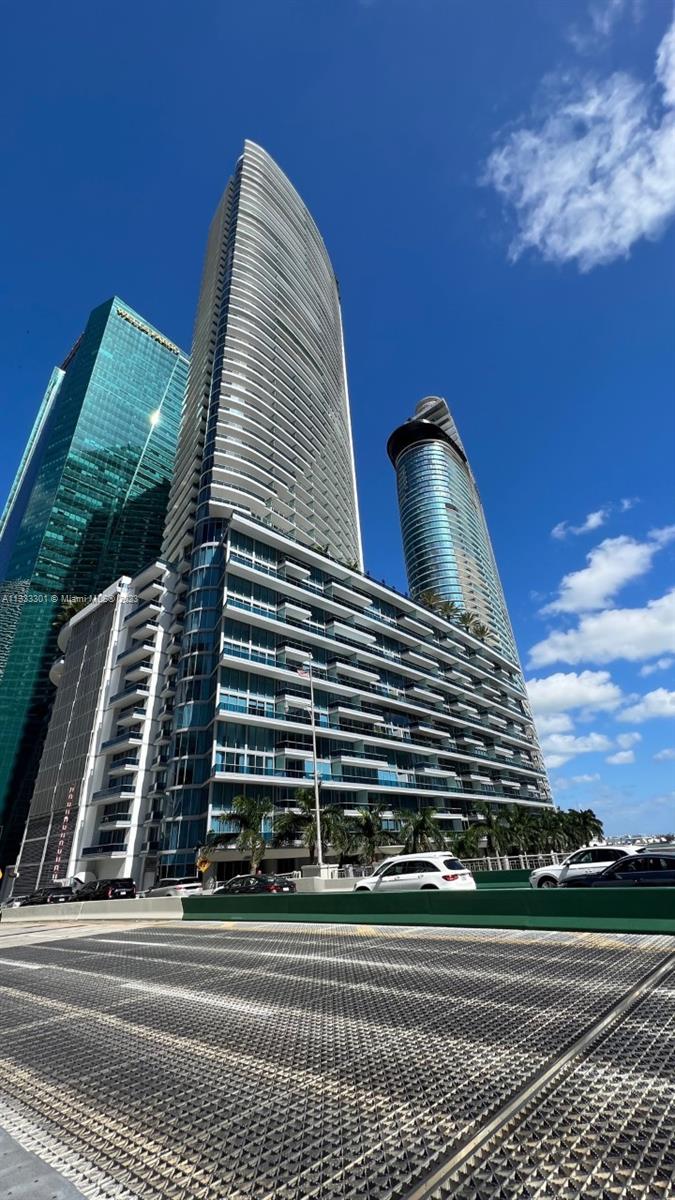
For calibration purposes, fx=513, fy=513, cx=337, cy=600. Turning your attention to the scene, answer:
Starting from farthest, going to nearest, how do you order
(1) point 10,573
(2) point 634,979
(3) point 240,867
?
(1) point 10,573
(3) point 240,867
(2) point 634,979

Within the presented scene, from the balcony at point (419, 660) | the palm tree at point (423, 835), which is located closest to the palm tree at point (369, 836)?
the palm tree at point (423, 835)

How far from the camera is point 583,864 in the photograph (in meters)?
18.8

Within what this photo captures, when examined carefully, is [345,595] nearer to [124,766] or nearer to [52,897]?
[124,766]

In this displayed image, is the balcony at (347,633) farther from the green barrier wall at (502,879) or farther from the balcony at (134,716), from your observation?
the green barrier wall at (502,879)

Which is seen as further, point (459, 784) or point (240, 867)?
point (459, 784)

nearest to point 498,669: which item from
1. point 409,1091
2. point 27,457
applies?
point 409,1091

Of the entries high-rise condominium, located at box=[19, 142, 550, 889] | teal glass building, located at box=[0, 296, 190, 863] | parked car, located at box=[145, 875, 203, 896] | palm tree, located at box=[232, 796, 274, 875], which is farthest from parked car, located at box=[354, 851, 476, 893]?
teal glass building, located at box=[0, 296, 190, 863]

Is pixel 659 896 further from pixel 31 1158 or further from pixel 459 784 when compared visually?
pixel 459 784

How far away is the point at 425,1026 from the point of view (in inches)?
164

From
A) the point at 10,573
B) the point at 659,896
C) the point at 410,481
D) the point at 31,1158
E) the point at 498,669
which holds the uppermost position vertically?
the point at 410,481

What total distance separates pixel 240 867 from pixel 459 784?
36076 millimetres

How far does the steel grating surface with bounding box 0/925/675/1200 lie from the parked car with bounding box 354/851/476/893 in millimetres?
11084

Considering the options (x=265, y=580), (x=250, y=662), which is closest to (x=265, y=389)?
(x=265, y=580)

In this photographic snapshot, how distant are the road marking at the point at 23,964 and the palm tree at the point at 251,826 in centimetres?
2818
